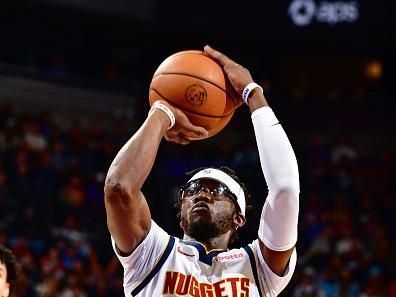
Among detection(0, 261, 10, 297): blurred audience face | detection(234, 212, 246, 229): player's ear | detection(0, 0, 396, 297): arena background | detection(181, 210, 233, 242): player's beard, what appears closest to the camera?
detection(0, 261, 10, 297): blurred audience face

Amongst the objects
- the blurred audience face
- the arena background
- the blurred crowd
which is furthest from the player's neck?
the arena background

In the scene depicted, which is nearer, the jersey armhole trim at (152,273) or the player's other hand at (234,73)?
the jersey armhole trim at (152,273)

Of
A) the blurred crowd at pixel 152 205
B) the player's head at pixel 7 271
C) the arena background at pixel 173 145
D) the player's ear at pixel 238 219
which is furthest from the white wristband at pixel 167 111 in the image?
the arena background at pixel 173 145

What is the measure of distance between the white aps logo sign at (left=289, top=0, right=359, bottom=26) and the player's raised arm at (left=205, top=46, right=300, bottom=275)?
10.1m

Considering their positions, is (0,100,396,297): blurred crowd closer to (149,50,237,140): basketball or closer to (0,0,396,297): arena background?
(0,0,396,297): arena background

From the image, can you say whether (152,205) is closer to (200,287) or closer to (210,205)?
(210,205)

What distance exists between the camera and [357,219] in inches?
464

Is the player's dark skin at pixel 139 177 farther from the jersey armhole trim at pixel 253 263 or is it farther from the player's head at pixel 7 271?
the player's head at pixel 7 271

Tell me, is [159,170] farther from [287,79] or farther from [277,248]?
[277,248]

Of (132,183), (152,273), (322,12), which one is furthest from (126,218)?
(322,12)

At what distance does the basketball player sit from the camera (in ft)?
9.55

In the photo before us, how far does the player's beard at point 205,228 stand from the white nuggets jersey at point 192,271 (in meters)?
0.07

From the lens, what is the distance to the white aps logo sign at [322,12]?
41.9ft

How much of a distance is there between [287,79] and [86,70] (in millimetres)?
4261
